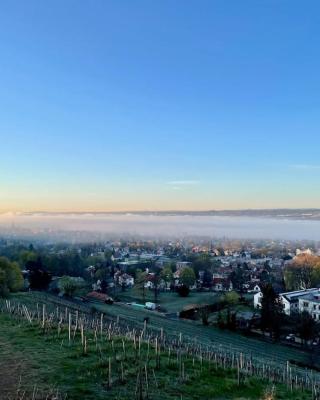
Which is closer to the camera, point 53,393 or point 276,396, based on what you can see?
point 53,393

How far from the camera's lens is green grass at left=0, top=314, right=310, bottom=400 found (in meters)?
11.0

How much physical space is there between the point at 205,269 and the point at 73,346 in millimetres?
64115

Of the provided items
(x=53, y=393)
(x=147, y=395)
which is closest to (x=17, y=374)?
(x=53, y=393)

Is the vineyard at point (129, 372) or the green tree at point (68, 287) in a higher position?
the vineyard at point (129, 372)

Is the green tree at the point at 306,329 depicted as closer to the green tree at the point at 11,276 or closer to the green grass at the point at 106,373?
the green grass at the point at 106,373

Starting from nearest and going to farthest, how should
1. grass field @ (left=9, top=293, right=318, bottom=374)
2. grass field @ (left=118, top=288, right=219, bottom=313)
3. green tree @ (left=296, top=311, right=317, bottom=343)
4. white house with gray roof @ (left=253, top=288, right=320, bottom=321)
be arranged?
grass field @ (left=9, top=293, right=318, bottom=374)
green tree @ (left=296, top=311, right=317, bottom=343)
white house with gray roof @ (left=253, top=288, right=320, bottom=321)
grass field @ (left=118, top=288, right=219, bottom=313)

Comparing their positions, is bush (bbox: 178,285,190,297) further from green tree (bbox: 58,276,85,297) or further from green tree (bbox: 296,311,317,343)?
green tree (bbox: 296,311,317,343)

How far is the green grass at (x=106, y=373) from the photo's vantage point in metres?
11.0

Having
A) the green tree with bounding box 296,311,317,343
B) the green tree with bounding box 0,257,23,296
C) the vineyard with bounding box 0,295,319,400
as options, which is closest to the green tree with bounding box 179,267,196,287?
the green tree with bounding box 0,257,23,296

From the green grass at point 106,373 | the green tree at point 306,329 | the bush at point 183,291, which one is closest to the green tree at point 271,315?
the green tree at point 306,329

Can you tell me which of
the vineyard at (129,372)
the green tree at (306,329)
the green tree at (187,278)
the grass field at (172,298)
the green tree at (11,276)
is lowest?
the grass field at (172,298)

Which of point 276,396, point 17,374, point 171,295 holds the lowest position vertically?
point 171,295

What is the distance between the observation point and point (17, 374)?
38.5 ft

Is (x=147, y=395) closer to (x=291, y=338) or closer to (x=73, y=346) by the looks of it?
(x=73, y=346)
